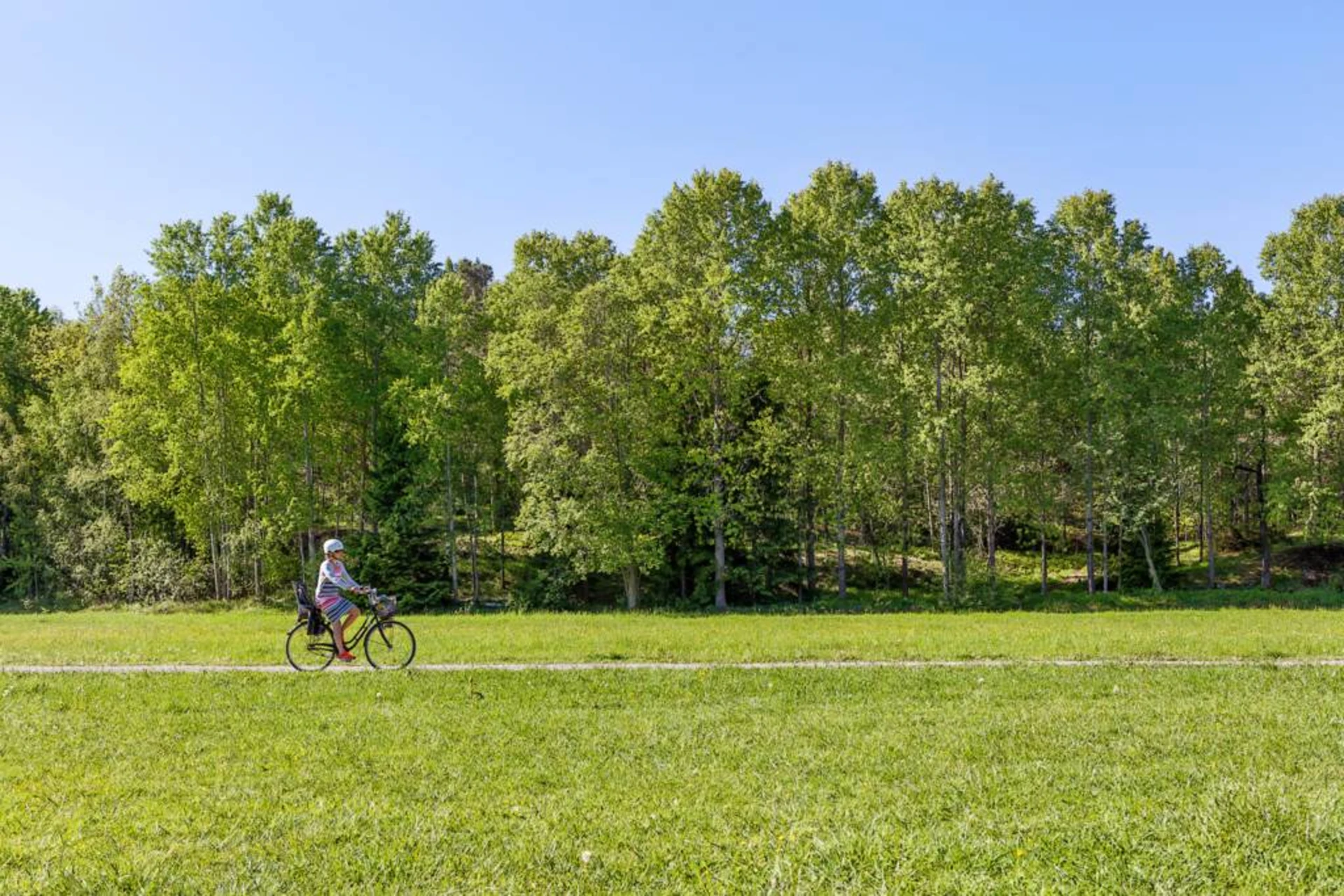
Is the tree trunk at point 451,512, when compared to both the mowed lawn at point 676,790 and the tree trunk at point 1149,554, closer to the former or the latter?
the mowed lawn at point 676,790

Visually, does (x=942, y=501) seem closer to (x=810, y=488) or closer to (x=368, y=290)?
(x=810, y=488)

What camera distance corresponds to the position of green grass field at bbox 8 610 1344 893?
5609mm

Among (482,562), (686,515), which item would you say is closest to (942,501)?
(686,515)

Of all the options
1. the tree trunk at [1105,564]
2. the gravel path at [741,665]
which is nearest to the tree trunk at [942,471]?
the tree trunk at [1105,564]

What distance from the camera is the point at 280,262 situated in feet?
128

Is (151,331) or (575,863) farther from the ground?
(151,331)

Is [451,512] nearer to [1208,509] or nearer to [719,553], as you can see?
[719,553]

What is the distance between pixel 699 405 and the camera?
35.7m

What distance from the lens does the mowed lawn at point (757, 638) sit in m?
16.4

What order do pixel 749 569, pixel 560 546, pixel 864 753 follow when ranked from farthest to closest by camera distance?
1. pixel 749 569
2. pixel 560 546
3. pixel 864 753

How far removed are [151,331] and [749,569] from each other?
27597 millimetres

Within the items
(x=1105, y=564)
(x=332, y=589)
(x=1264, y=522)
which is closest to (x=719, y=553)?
(x=1105, y=564)

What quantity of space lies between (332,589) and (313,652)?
130cm

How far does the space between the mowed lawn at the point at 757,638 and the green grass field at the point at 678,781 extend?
2.31m
